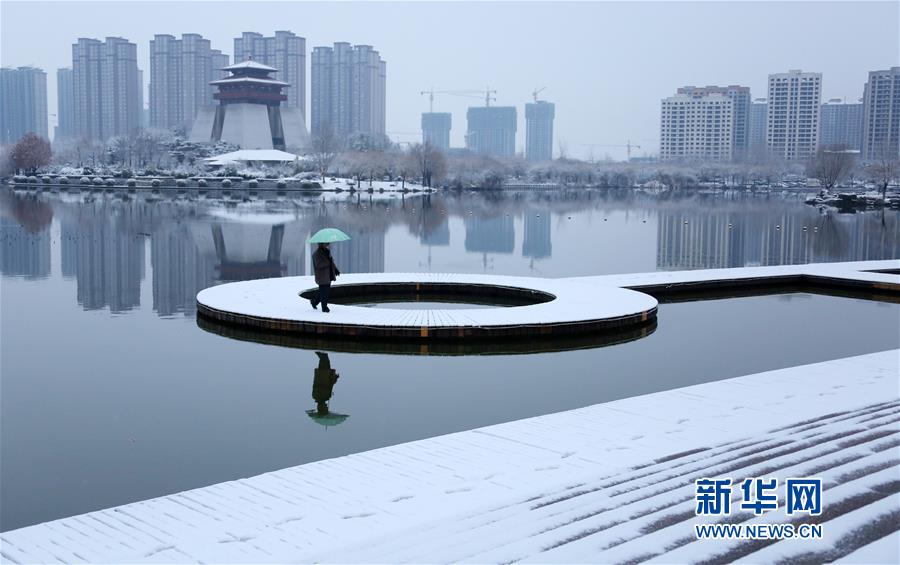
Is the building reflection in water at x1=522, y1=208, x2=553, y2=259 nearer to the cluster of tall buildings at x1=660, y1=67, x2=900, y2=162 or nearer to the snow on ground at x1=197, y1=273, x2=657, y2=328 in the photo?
the snow on ground at x1=197, y1=273, x2=657, y2=328

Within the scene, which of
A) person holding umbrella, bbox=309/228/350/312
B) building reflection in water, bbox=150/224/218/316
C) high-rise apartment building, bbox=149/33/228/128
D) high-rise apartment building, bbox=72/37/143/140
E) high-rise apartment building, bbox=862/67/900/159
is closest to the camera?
person holding umbrella, bbox=309/228/350/312

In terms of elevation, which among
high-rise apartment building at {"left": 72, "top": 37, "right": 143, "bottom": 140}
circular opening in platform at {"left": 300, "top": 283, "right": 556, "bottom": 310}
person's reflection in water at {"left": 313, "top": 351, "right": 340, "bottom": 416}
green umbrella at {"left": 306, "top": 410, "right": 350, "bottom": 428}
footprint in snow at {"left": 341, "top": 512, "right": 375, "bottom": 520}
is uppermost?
high-rise apartment building at {"left": 72, "top": 37, "right": 143, "bottom": 140}

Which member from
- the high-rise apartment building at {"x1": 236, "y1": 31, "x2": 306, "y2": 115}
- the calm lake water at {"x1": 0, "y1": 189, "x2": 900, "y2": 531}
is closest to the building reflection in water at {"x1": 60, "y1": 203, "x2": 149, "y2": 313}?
the calm lake water at {"x1": 0, "y1": 189, "x2": 900, "y2": 531}

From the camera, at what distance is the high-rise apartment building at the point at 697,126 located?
139 metres

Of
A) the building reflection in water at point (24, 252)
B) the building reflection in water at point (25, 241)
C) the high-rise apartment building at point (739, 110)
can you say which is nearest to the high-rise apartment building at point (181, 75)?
the high-rise apartment building at point (739, 110)

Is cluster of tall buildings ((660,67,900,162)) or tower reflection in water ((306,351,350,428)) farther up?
cluster of tall buildings ((660,67,900,162))

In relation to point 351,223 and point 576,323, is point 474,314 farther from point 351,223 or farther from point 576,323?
A: point 351,223

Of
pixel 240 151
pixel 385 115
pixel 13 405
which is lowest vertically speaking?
pixel 13 405

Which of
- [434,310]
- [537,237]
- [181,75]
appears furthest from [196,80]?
[434,310]

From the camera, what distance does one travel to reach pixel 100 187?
221 feet

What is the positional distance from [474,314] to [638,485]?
21.7 feet

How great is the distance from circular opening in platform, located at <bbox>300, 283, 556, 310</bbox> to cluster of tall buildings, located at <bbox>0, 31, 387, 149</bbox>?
103443mm

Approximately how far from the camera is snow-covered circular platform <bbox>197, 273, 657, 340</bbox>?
1107 cm

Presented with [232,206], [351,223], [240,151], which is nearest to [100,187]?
[240,151]
